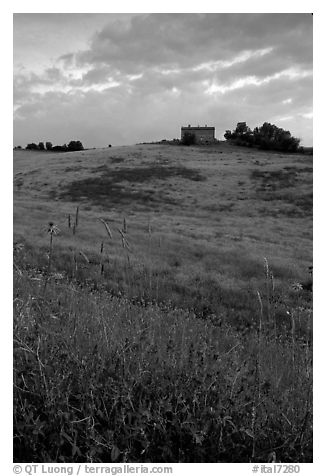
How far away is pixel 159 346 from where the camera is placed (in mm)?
4215

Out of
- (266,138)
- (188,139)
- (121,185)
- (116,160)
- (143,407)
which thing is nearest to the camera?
(143,407)

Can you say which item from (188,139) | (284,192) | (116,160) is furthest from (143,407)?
(188,139)

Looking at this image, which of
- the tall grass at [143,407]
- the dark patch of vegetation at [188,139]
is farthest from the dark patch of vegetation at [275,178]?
the tall grass at [143,407]

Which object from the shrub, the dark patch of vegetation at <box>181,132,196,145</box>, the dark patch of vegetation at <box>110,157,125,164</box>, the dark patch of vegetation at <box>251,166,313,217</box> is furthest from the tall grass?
the dark patch of vegetation at <box>181,132,196,145</box>

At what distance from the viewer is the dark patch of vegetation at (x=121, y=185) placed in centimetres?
4387

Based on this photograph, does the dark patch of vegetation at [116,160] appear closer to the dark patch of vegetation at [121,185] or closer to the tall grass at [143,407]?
the dark patch of vegetation at [121,185]

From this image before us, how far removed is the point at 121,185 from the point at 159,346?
47514mm

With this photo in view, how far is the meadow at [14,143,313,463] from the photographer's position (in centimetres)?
296

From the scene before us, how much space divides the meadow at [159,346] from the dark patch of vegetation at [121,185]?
15359 mm

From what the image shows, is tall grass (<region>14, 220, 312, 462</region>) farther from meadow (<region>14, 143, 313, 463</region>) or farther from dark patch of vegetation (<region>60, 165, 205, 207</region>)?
dark patch of vegetation (<region>60, 165, 205, 207</region>)

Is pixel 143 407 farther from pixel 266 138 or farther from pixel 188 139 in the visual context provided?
pixel 188 139

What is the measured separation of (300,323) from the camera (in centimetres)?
882
